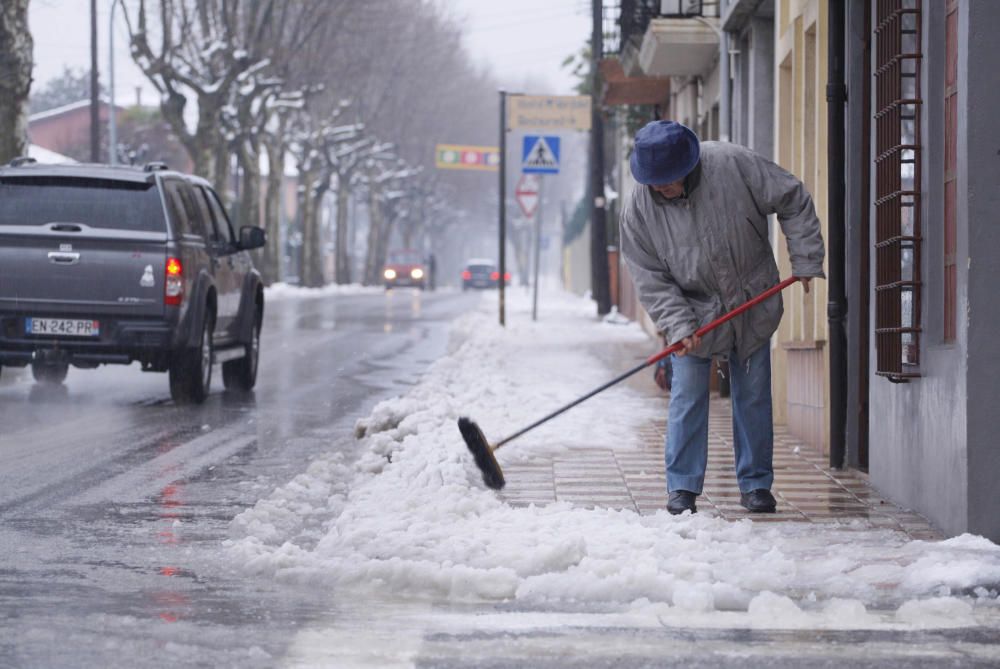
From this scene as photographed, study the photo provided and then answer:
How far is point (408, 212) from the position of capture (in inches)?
4195

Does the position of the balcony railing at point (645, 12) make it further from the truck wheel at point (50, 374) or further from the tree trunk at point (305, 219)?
the tree trunk at point (305, 219)

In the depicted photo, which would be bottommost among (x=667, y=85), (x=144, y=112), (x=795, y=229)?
(x=795, y=229)

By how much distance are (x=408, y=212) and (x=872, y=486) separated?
323 ft

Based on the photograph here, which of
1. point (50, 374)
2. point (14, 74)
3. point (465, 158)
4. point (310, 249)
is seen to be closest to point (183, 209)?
point (50, 374)

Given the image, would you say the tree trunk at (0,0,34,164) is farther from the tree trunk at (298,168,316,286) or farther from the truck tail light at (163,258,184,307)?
the tree trunk at (298,168,316,286)

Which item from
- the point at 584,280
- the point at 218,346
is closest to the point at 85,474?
the point at 218,346

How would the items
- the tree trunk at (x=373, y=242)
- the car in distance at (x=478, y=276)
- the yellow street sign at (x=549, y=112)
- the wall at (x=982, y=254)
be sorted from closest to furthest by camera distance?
the wall at (x=982, y=254) < the yellow street sign at (x=549, y=112) < the car in distance at (x=478, y=276) < the tree trunk at (x=373, y=242)

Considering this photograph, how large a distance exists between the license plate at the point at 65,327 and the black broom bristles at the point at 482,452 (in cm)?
674

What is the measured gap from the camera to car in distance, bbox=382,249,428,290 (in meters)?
80.4

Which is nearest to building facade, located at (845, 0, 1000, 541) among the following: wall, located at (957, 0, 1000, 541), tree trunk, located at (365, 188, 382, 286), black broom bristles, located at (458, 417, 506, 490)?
wall, located at (957, 0, 1000, 541)

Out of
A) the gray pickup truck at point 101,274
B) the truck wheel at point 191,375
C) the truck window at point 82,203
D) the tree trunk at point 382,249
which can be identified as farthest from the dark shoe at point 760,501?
the tree trunk at point 382,249

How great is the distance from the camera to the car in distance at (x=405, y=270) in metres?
80.4

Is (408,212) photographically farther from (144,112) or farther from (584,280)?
(584,280)

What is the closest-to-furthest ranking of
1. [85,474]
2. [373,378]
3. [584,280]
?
[85,474]
[373,378]
[584,280]
